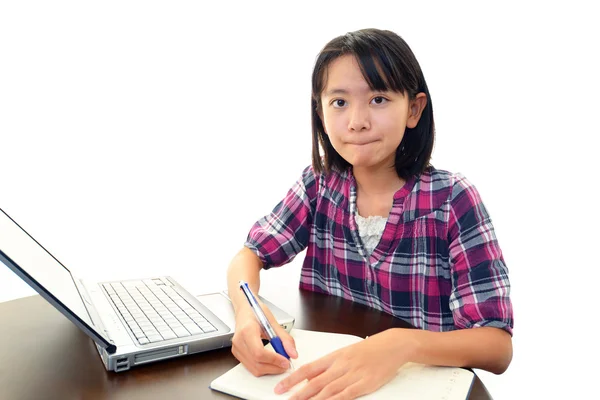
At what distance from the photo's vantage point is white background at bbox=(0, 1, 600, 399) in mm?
1597

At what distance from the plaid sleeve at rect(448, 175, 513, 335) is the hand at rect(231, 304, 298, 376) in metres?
0.34

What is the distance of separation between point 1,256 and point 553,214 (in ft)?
5.76

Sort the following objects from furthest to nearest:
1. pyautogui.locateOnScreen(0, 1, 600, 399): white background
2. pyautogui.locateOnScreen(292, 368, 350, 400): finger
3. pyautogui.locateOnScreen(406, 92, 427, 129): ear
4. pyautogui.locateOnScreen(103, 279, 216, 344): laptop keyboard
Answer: pyautogui.locateOnScreen(0, 1, 600, 399): white background → pyautogui.locateOnScreen(406, 92, 427, 129): ear → pyautogui.locateOnScreen(103, 279, 216, 344): laptop keyboard → pyautogui.locateOnScreen(292, 368, 350, 400): finger

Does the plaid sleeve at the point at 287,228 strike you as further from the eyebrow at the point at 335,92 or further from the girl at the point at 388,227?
the eyebrow at the point at 335,92

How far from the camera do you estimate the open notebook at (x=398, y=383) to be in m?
0.54

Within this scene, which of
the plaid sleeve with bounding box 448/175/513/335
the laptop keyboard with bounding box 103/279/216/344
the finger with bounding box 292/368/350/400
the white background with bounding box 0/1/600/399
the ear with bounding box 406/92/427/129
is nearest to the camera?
the finger with bounding box 292/368/350/400

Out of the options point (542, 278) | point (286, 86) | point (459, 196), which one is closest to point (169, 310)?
point (459, 196)

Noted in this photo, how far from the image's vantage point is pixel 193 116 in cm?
183

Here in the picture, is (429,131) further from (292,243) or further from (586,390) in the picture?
(586,390)

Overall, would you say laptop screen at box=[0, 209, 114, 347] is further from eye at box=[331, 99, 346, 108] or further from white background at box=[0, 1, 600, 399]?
white background at box=[0, 1, 600, 399]

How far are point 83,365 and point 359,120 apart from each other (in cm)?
60

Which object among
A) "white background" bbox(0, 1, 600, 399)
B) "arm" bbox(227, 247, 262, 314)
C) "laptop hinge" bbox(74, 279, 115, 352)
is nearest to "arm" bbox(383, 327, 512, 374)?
"arm" bbox(227, 247, 262, 314)

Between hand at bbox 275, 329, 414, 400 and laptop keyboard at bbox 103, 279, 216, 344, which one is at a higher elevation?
hand at bbox 275, 329, 414, 400

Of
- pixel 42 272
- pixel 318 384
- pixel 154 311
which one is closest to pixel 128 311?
pixel 154 311
